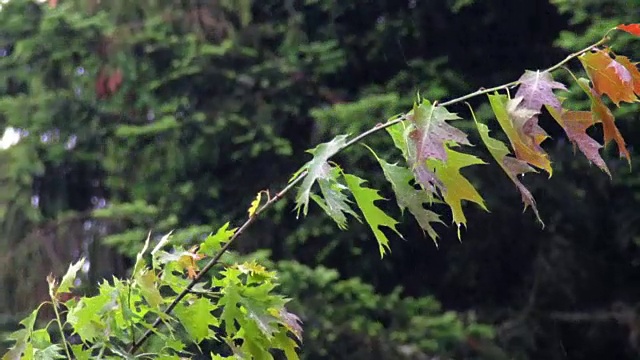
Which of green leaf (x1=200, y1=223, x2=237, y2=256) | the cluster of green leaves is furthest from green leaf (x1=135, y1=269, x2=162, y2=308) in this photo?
green leaf (x1=200, y1=223, x2=237, y2=256)

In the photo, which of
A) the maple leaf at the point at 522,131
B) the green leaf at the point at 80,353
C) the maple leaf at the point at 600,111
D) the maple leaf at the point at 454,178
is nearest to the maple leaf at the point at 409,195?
the maple leaf at the point at 454,178

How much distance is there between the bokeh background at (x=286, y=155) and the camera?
11.2 ft

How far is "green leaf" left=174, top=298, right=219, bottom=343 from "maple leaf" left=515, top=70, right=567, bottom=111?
56 centimetres

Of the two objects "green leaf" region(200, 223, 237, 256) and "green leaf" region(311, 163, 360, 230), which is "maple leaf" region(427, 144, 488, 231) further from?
"green leaf" region(200, 223, 237, 256)

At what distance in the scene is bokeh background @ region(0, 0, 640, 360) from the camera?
134 inches

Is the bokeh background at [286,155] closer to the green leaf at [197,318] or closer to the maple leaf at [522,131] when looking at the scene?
the green leaf at [197,318]

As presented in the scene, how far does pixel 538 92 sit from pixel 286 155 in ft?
8.23

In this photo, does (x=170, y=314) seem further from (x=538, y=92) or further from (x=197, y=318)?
(x=538, y=92)

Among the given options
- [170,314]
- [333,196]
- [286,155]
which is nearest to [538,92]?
[333,196]

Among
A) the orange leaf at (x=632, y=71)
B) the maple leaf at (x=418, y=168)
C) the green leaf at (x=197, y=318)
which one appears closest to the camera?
the maple leaf at (x=418, y=168)

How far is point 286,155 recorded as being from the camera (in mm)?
3500

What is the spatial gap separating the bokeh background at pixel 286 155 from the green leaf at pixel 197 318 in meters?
2.03

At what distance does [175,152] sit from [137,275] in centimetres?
234

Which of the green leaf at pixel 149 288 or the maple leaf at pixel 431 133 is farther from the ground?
the maple leaf at pixel 431 133
